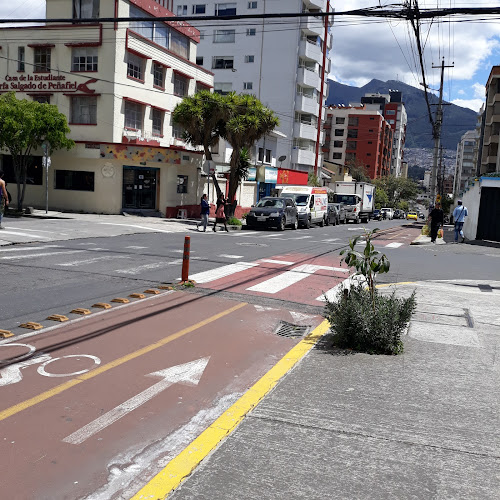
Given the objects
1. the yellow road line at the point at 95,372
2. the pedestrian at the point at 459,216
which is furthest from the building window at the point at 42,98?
the yellow road line at the point at 95,372

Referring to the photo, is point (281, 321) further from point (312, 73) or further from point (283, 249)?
point (312, 73)

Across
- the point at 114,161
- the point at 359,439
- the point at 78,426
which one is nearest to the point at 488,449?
the point at 359,439

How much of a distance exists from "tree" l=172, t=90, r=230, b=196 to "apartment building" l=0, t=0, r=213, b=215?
6.78 feet

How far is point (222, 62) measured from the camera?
62.2 metres

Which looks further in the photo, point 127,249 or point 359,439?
point 127,249

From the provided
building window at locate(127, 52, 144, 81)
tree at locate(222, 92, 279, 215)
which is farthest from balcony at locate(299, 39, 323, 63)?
tree at locate(222, 92, 279, 215)

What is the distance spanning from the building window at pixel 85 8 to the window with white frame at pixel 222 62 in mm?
32688

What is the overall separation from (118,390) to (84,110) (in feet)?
92.6

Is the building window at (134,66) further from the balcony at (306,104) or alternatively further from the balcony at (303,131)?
the balcony at (306,104)

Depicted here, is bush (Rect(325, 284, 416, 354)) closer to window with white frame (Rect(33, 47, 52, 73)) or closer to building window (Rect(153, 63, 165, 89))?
window with white frame (Rect(33, 47, 52, 73))

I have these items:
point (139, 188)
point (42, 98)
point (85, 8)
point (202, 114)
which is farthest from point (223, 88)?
point (202, 114)

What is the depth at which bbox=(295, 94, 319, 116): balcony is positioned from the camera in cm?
5819

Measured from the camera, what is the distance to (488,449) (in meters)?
4.10

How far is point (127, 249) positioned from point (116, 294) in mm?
6082
